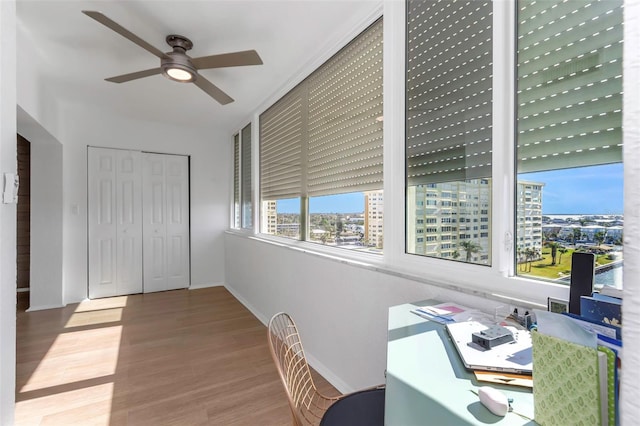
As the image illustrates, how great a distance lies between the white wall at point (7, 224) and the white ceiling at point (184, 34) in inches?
32.0

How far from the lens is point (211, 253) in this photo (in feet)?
17.0

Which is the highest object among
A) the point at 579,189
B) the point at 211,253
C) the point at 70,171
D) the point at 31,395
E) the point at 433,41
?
the point at 433,41

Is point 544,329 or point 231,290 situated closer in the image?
point 544,329

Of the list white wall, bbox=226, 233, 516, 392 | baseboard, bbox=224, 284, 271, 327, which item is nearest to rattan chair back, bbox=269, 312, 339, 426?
white wall, bbox=226, 233, 516, 392

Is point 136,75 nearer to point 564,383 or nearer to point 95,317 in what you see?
point 95,317

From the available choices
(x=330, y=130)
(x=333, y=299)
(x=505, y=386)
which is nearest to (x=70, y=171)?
(x=330, y=130)

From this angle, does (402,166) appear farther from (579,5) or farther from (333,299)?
(333,299)

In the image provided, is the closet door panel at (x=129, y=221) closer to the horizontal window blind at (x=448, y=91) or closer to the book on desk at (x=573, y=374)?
Answer: the horizontal window blind at (x=448, y=91)

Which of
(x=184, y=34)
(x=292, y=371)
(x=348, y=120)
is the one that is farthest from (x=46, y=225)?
(x=292, y=371)

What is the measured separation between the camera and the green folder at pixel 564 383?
0.55m

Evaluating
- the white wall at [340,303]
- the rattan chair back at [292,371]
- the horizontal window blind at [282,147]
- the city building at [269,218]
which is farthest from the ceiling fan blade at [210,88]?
the rattan chair back at [292,371]

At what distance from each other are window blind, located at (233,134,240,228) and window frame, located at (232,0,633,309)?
317cm

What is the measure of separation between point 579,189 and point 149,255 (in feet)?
17.3

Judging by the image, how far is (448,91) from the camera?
1.55 meters
